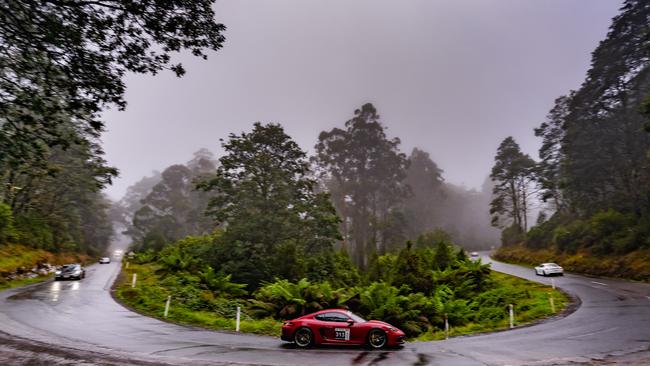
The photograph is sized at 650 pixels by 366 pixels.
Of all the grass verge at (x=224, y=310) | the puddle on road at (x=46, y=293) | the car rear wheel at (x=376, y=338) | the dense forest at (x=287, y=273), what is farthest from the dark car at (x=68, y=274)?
the car rear wheel at (x=376, y=338)

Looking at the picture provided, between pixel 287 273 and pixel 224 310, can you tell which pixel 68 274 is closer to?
pixel 287 273

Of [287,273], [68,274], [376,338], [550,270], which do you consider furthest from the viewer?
[550,270]

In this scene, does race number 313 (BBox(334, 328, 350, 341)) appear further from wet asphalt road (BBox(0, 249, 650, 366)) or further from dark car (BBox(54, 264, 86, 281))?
dark car (BBox(54, 264, 86, 281))

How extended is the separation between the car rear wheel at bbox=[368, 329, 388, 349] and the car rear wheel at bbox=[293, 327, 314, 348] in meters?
1.85

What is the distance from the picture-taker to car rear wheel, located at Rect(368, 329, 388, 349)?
40.2 ft

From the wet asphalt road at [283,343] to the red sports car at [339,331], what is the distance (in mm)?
353

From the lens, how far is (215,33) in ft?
39.1

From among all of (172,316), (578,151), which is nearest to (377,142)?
(578,151)

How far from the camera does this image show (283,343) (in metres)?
13.2

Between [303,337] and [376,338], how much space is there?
2315mm

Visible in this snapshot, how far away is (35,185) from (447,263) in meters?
43.6

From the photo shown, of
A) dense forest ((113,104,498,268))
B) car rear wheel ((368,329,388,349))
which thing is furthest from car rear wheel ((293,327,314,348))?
dense forest ((113,104,498,268))

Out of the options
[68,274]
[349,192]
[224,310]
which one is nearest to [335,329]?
[224,310]

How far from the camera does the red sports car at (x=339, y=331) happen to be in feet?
40.3
